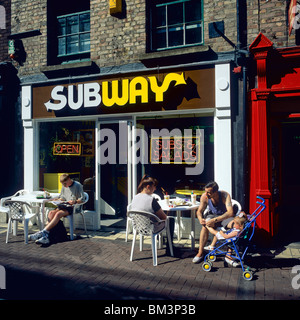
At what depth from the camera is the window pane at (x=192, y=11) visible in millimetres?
7035

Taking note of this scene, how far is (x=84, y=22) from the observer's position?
8.17 m

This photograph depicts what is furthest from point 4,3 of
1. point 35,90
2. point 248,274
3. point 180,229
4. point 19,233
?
point 248,274

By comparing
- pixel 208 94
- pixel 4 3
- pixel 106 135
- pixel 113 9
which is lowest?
pixel 106 135

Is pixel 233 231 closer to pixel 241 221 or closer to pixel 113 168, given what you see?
pixel 241 221

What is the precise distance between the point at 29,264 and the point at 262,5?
6904mm

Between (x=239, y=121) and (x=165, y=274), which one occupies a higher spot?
(x=239, y=121)

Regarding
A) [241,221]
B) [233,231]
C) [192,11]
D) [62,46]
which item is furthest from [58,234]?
[192,11]

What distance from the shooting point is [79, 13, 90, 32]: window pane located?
812cm

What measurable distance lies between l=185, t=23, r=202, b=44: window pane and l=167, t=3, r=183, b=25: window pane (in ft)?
1.06

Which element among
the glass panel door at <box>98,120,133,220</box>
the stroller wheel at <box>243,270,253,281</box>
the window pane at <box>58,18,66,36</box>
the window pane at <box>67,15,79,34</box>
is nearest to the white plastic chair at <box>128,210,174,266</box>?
the stroller wheel at <box>243,270,253,281</box>

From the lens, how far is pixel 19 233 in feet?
24.1

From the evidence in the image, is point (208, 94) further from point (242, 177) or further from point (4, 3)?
point (4, 3)

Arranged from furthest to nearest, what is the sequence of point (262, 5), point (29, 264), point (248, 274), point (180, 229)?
1. point (180, 229)
2. point (262, 5)
3. point (29, 264)
4. point (248, 274)

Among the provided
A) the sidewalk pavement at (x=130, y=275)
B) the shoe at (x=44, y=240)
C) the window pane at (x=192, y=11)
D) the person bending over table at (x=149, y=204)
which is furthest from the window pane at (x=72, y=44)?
the sidewalk pavement at (x=130, y=275)
